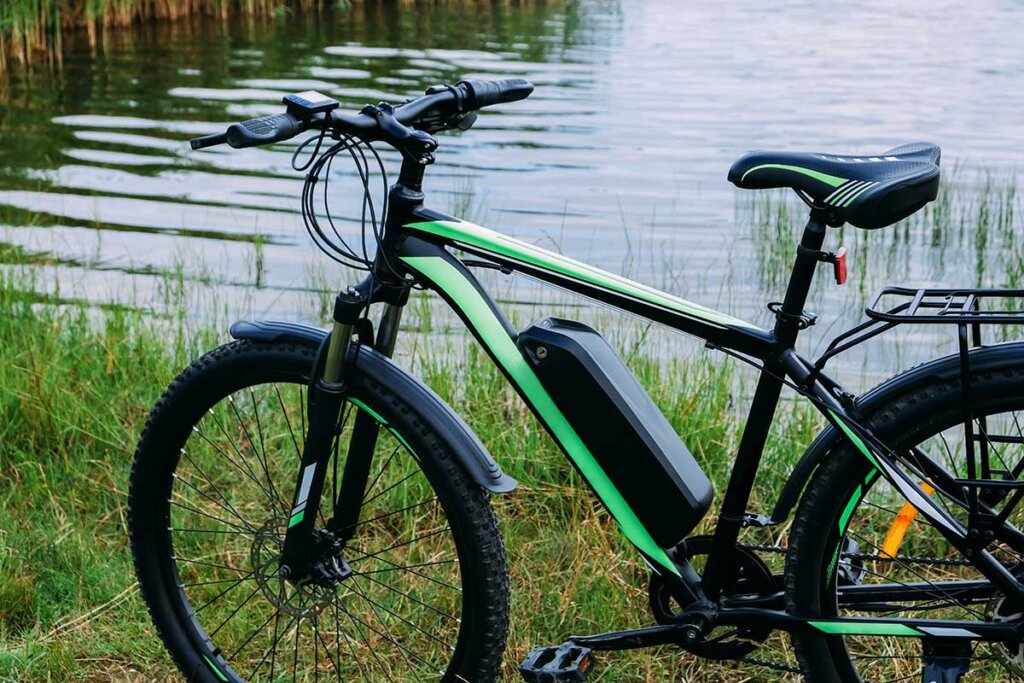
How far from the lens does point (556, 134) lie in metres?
11.3

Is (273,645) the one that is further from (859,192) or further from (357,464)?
(859,192)

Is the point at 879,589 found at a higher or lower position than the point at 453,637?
higher

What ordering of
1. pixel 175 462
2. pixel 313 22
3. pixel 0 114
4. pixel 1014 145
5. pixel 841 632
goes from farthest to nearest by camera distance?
pixel 313 22, pixel 0 114, pixel 1014 145, pixel 175 462, pixel 841 632

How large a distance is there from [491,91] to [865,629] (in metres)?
1.27

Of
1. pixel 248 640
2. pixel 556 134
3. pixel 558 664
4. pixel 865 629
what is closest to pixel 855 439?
pixel 865 629

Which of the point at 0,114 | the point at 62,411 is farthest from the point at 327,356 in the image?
the point at 0,114

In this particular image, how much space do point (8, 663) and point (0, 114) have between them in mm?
9892

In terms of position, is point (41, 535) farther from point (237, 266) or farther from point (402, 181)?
point (237, 266)

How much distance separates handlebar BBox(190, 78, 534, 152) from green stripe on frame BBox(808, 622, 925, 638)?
3.93 feet

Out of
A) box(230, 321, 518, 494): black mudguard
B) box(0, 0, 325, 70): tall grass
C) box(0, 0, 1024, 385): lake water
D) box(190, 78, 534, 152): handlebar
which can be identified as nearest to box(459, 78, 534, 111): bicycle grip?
box(190, 78, 534, 152): handlebar

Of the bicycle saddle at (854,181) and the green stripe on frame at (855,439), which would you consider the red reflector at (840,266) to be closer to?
the bicycle saddle at (854,181)

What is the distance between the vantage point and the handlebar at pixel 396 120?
2.12 metres

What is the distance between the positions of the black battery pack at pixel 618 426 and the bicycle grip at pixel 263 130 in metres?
0.59

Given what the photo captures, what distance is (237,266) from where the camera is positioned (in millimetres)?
7523
